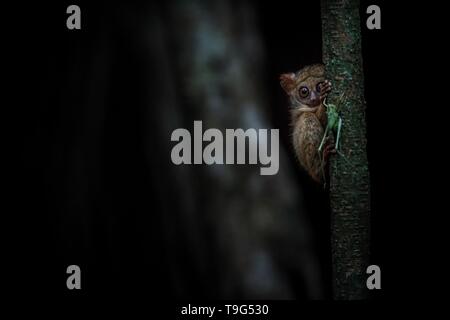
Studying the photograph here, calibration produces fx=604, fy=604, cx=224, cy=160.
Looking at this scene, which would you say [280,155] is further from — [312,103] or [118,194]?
[118,194]

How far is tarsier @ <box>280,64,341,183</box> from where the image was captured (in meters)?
3.19

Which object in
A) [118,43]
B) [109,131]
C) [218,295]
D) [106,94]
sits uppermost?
[118,43]

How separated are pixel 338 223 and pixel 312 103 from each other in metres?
0.66

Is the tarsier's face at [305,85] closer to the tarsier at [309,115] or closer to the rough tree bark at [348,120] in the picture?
the tarsier at [309,115]

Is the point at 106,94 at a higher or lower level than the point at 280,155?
higher

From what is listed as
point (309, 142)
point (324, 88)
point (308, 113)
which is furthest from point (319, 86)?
point (309, 142)

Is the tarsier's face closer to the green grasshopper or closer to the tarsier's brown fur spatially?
the tarsier's brown fur

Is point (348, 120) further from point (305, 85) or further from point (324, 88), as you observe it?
point (305, 85)

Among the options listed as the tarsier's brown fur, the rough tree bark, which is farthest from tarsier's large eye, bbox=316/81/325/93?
the rough tree bark

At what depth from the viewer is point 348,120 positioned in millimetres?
3078

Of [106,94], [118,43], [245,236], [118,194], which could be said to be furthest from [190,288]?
[118,43]

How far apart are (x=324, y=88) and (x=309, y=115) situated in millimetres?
184

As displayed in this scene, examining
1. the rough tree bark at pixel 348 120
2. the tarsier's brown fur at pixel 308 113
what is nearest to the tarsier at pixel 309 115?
the tarsier's brown fur at pixel 308 113

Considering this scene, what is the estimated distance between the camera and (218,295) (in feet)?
10.7
